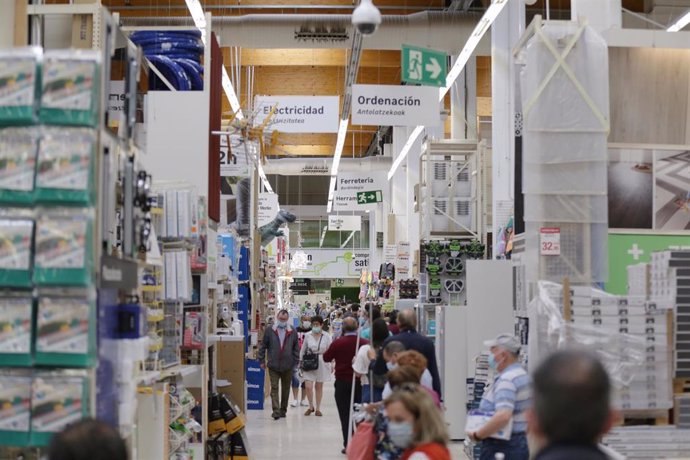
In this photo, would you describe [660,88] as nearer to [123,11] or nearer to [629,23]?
[629,23]

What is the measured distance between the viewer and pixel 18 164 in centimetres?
431

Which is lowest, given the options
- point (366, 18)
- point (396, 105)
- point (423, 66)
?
point (366, 18)

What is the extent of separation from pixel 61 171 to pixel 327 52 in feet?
58.3

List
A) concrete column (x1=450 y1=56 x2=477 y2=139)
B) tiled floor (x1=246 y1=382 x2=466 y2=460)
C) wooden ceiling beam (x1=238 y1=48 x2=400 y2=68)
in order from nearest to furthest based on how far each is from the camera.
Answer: tiled floor (x1=246 y1=382 x2=466 y2=460), concrete column (x1=450 y1=56 x2=477 y2=139), wooden ceiling beam (x1=238 y1=48 x2=400 y2=68)

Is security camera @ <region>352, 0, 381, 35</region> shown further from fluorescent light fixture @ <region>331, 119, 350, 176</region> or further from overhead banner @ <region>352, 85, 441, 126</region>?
fluorescent light fixture @ <region>331, 119, 350, 176</region>

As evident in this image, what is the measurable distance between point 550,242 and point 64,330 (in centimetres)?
477

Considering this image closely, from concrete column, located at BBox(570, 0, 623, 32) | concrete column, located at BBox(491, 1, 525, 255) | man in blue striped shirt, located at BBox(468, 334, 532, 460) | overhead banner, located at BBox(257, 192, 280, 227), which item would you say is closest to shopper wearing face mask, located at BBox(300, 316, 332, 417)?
concrete column, located at BBox(491, 1, 525, 255)

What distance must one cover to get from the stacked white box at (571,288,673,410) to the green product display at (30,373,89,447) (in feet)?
12.3

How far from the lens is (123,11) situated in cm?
1958

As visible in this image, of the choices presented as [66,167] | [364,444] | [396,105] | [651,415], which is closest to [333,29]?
[396,105]

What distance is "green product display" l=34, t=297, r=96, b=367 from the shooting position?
4.30m

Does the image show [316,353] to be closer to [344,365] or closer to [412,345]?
[344,365]

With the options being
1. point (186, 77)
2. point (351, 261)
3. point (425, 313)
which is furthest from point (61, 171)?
point (351, 261)

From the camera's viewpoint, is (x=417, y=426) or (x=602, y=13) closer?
(x=417, y=426)
